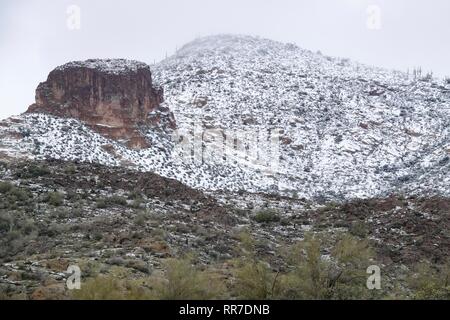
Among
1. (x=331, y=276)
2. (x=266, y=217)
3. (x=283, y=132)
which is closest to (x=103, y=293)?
(x=331, y=276)

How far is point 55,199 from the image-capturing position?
73.5 ft

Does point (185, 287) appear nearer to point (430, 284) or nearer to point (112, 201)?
point (430, 284)

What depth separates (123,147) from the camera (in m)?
36.1

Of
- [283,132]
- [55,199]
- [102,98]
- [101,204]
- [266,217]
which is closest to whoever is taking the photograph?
[55,199]

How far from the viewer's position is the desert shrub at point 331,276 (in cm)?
1196

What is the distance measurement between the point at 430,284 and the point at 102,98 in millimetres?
29422

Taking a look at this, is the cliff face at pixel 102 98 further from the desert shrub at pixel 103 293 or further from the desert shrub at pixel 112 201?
the desert shrub at pixel 103 293

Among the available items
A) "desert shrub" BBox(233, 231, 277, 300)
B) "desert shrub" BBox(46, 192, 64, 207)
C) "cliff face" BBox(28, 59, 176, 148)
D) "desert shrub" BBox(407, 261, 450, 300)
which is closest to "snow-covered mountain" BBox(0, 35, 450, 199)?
"cliff face" BBox(28, 59, 176, 148)

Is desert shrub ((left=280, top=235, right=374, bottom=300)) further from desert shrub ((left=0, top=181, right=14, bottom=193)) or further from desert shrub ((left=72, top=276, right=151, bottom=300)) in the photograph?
desert shrub ((left=0, top=181, right=14, bottom=193))

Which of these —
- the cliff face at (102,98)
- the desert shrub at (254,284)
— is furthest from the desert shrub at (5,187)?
the desert shrub at (254,284)

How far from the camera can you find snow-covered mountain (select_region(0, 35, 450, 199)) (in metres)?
34.9

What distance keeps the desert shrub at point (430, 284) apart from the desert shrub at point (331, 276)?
50.8 inches

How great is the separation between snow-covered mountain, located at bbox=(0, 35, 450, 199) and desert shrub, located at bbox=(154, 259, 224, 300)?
21.7 meters
